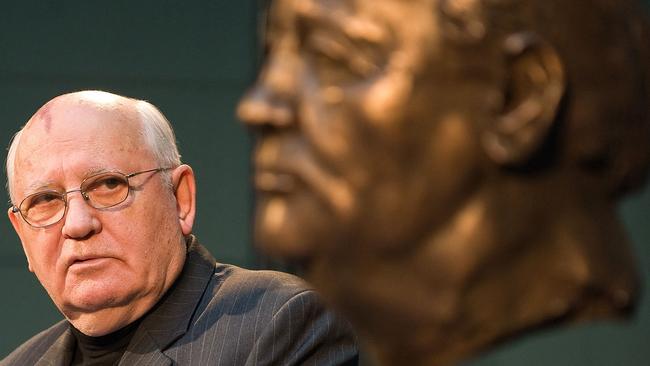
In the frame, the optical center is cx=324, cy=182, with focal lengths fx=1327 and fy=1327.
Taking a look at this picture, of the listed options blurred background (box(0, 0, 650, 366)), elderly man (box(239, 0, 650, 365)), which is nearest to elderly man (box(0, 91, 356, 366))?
elderly man (box(239, 0, 650, 365))

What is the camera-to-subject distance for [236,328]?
8.82 feet

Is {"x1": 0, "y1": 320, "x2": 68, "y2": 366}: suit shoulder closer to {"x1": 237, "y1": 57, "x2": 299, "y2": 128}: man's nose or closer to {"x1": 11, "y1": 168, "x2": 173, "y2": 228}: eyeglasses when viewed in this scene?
{"x1": 11, "y1": 168, "x2": 173, "y2": 228}: eyeglasses

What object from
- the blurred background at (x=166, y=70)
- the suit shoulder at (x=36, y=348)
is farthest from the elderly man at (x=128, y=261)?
the blurred background at (x=166, y=70)

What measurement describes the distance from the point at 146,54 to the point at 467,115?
3.92 meters

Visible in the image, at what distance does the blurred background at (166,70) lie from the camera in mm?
5000

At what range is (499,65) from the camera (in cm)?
120

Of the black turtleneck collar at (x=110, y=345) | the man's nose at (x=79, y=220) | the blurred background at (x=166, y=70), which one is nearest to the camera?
the man's nose at (x=79, y=220)

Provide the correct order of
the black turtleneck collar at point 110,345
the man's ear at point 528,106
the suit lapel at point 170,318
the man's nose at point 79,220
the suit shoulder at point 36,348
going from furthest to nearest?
the suit shoulder at point 36,348 → the black turtleneck collar at point 110,345 → the suit lapel at point 170,318 → the man's nose at point 79,220 → the man's ear at point 528,106

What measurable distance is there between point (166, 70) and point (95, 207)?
242 centimetres

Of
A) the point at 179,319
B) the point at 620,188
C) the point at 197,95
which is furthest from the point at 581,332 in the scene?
the point at 620,188

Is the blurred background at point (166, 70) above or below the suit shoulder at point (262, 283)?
below

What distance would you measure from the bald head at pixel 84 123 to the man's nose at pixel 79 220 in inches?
4.9

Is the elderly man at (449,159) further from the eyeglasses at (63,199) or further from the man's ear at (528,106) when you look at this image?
the eyeglasses at (63,199)

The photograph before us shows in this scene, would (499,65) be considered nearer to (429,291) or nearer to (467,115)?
(467,115)
